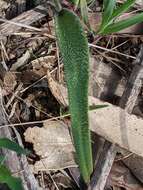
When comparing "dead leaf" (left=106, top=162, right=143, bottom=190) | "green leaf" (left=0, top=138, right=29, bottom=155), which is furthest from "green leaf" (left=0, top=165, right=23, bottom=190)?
"dead leaf" (left=106, top=162, right=143, bottom=190)

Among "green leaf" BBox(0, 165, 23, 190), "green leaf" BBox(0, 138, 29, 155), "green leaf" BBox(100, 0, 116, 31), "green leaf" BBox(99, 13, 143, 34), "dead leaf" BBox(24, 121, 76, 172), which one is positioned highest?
"green leaf" BBox(100, 0, 116, 31)

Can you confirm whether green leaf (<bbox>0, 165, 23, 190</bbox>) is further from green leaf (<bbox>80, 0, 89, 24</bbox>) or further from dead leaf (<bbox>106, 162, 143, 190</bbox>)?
green leaf (<bbox>80, 0, 89, 24</bbox>)

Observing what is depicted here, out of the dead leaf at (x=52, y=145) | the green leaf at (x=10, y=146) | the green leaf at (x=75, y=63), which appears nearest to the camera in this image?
the green leaf at (x=75, y=63)

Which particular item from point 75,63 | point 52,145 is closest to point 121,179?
point 52,145

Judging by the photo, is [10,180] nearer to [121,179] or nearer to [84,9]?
[121,179]

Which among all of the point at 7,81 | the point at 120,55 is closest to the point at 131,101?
the point at 120,55

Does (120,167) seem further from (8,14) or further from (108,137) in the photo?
(8,14)

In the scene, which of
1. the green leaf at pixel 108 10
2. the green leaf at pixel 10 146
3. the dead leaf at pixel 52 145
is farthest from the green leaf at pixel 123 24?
the green leaf at pixel 10 146

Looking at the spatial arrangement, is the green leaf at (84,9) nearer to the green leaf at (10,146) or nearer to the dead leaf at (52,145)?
the dead leaf at (52,145)
